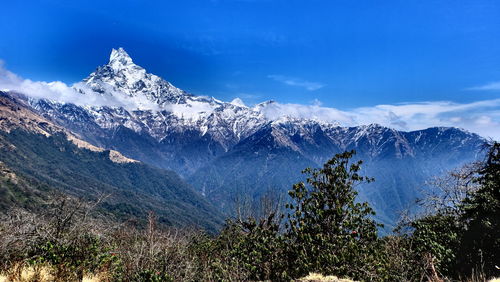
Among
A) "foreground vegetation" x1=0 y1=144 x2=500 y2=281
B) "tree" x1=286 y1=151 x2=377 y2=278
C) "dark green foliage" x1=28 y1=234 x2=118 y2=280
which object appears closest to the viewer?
"dark green foliage" x1=28 y1=234 x2=118 y2=280

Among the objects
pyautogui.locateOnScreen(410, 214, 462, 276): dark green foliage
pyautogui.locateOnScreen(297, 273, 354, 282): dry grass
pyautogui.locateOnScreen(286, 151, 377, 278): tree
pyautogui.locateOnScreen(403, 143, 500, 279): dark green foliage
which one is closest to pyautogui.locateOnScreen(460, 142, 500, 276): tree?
pyautogui.locateOnScreen(403, 143, 500, 279): dark green foliage

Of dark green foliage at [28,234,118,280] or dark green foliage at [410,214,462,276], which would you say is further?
dark green foliage at [410,214,462,276]

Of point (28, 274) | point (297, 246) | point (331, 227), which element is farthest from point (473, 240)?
point (28, 274)

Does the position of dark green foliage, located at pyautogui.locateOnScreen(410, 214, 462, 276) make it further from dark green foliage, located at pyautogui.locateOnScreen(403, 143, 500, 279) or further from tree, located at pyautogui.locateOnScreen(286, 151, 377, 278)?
tree, located at pyautogui.locateOnScreen(286, 151, 377, 278)

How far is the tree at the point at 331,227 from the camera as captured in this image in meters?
18.0

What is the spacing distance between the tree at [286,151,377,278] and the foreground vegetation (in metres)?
0.05

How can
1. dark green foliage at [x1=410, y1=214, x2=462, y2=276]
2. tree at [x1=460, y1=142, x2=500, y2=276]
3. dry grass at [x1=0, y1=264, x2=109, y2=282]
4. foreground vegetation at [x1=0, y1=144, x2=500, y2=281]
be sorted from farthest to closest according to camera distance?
dark green foliage at [x1=410, y1=214, x2=462, y2=276] < tree at [x1=460, y1=142, x2=500, y2=276] < foreground vegetation at [x1=0, y1=144, x2=500, y2=281] < dry grass at [x1=0, y1=264, x2=109, y2=282]

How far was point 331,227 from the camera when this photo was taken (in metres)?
20.3

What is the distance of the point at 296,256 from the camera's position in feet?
62.5

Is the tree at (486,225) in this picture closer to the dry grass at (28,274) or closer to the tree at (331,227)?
the tree at (331,227)

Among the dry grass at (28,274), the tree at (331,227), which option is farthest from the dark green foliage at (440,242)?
the dry grass at (28,274)

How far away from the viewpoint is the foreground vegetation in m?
16.2

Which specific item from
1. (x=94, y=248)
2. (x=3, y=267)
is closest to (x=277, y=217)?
(x=94, y=248)

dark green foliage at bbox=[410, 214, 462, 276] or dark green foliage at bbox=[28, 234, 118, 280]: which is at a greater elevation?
dark green foliage at bbox=[28, 234, 118, 280]
